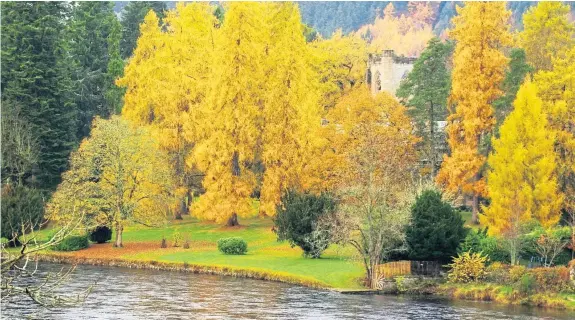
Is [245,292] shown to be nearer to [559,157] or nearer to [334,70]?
[559,157]

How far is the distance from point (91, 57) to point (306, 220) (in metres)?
52.8

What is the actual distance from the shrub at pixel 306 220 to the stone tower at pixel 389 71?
41576 mm

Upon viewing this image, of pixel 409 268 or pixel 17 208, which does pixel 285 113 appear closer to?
pixel 17 208

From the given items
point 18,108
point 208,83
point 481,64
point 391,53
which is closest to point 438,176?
point 481,64

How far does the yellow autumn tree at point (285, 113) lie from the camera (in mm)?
72625

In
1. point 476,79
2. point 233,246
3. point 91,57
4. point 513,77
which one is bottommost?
point 233,246

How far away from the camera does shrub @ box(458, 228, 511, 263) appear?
5331 cm

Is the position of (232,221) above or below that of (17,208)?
below

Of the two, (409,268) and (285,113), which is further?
(285,113)

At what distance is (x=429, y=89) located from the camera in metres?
75.9

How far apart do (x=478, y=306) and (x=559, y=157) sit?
20.9 meters

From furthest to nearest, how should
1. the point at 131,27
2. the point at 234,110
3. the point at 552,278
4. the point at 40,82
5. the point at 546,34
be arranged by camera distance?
the point at 131,27, the point at 40,82, the point at 546,34, the point at 234,110, the point at 552,278

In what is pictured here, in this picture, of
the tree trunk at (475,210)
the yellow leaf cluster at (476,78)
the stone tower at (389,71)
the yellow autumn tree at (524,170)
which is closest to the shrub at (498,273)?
the yellow autumn tree at (524,170)

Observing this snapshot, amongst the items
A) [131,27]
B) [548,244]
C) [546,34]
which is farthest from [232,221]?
[131,27]
